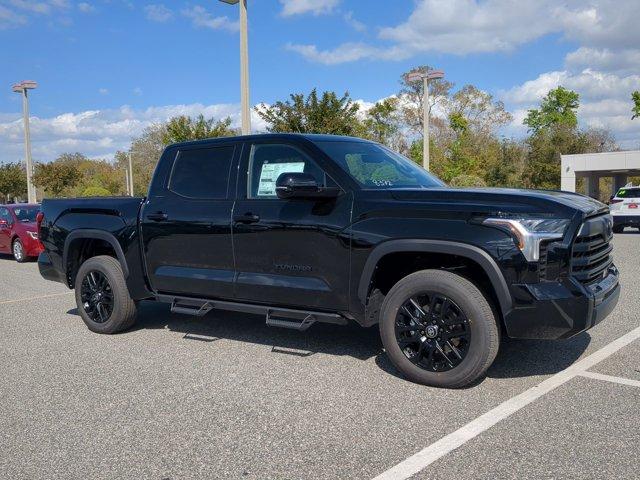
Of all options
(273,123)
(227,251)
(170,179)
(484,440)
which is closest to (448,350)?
(484,440)

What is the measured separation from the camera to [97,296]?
21.4 ft

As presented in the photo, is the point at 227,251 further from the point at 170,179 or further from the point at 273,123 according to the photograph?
the point at 273,123

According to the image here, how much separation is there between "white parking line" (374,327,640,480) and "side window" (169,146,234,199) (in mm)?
2950

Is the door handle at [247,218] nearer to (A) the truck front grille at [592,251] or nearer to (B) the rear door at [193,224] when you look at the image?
(B) the rear door at [193,224]

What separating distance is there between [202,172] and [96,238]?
1.50 meters

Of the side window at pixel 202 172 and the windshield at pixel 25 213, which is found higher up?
the side window at pixel 202 172

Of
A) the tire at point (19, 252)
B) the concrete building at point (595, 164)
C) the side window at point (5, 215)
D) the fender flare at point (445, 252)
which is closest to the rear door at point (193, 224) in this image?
the fender flare at point (445, 252)

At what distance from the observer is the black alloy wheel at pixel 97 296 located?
646 cm

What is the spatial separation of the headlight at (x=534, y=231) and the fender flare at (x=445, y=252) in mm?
228

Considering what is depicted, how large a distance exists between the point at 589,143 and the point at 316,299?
164 feet

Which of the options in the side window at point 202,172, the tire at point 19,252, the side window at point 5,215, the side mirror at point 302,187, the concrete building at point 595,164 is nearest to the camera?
the side mirror at point 302,187

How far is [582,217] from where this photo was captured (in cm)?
418

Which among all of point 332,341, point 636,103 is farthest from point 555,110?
point 332,341

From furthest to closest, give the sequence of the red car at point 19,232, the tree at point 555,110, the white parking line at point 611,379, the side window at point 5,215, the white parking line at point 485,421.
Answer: the tree at point 555,110 < the side window at point 5,215 < the red car at point 19,232 < the white parking line at point 611,379 < the white parking line at point 485,421
